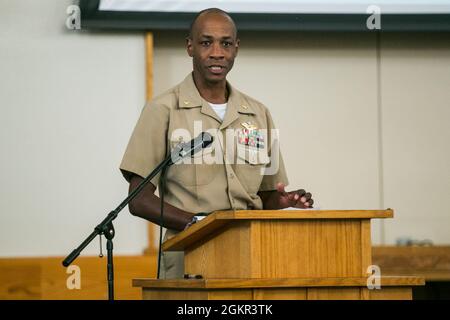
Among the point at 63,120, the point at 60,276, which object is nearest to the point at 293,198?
the point at 60,276

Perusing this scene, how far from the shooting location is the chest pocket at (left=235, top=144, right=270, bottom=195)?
3.61m

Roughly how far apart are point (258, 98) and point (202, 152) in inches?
87.1

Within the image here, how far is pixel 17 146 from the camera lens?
212 inches

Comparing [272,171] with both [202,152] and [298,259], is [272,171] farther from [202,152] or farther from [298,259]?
[298,259]

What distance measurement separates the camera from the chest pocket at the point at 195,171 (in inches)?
138

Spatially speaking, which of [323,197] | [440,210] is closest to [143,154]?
[323,197]

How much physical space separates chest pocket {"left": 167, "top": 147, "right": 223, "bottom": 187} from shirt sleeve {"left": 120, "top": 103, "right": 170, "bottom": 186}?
7 cm

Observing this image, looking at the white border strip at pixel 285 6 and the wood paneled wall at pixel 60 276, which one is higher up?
the white border strip at pixel 285 6

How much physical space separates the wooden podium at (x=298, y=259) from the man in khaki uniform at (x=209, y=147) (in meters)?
0.72

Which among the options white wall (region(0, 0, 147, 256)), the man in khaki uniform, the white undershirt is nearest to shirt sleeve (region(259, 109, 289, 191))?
the man in khaki uniform

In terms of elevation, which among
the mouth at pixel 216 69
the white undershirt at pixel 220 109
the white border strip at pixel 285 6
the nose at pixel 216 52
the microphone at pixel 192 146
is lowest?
the microphone at pixel 192 146

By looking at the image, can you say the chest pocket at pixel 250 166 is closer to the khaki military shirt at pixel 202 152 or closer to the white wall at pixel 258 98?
the khaki military shirt at pixel 202 152

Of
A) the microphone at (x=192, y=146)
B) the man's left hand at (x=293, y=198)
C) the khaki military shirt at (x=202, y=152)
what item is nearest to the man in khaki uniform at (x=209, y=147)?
the khaki military shirt at (x=202, y=152)
